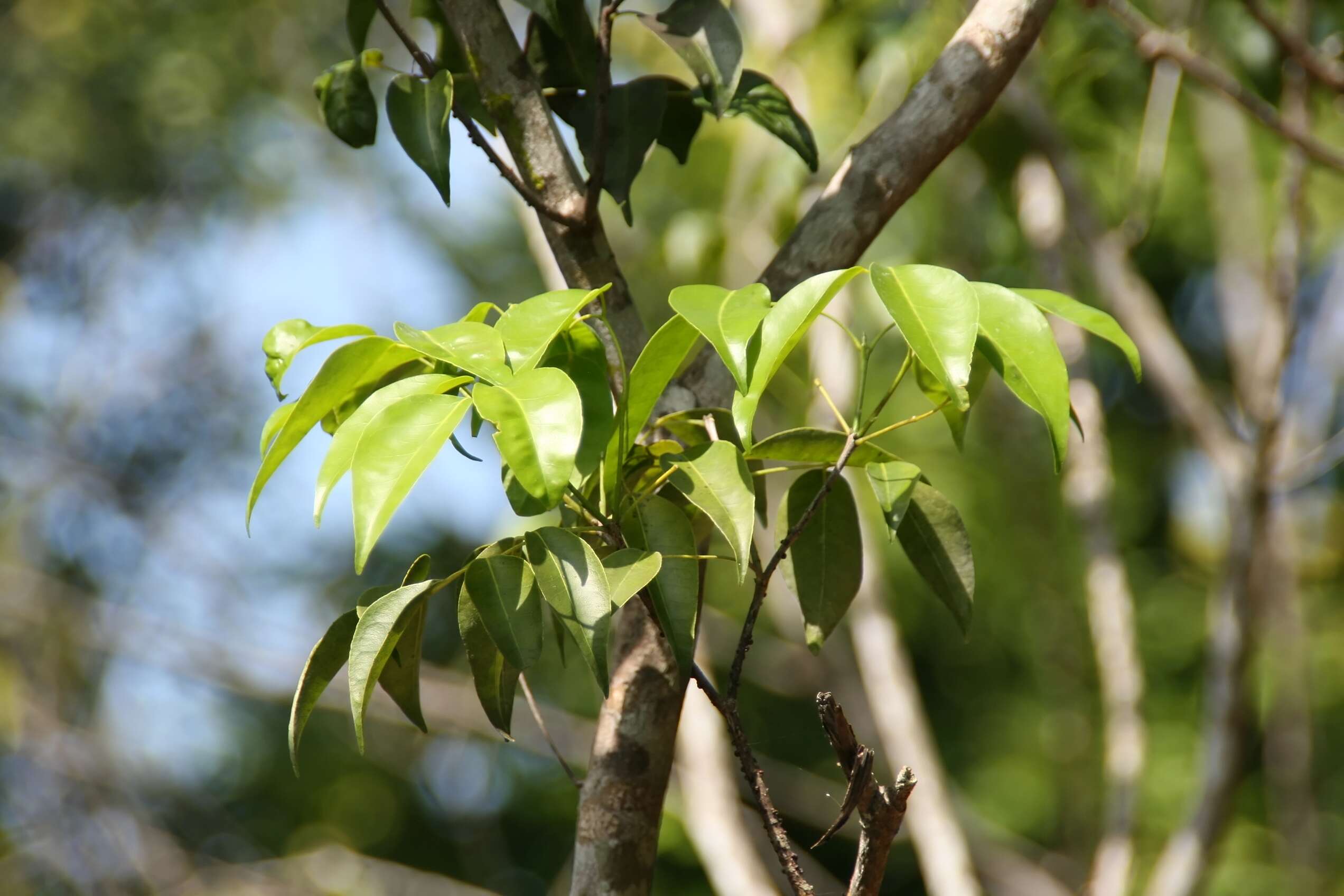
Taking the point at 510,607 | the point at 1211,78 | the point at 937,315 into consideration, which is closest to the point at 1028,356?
the point at 937,315

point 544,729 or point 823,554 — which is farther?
point 544,729

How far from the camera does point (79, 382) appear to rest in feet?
14.8

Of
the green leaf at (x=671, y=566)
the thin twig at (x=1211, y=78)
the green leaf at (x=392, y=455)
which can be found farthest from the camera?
the thin twig at (x=1211, y=78)

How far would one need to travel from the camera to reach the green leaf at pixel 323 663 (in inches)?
21.0

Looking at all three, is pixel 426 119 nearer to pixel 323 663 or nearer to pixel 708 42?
pixel 708 42

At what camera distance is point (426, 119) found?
2.27 ft

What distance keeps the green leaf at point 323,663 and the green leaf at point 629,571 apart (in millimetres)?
134

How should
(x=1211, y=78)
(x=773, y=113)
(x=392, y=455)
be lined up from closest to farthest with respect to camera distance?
1. (x=392, y=455)
2. (x=773, y=113)
3. (x=1211, y=78)

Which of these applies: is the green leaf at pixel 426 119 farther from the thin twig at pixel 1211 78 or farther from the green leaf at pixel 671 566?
the thin twig at pixel 1211 78

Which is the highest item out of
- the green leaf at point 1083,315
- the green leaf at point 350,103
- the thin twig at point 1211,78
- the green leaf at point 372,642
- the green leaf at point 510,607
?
the thin twig at point 1211,78

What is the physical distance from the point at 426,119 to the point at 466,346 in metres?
0.29

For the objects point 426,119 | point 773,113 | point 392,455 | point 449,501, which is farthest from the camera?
point 449,501

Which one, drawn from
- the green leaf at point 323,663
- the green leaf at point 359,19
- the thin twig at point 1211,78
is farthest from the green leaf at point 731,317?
the thin twig at point 1211,78

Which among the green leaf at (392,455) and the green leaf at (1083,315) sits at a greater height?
the green leaf at (1083,315)
